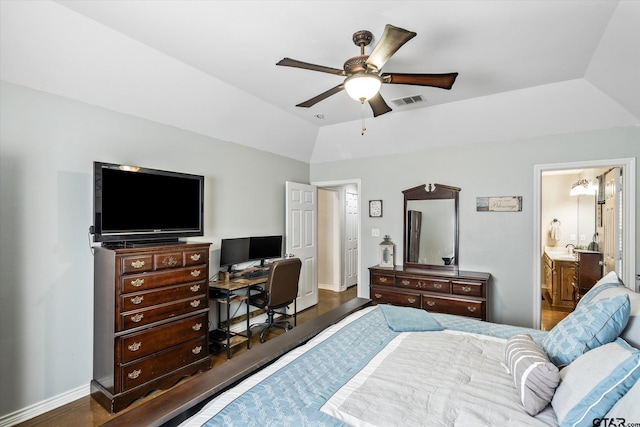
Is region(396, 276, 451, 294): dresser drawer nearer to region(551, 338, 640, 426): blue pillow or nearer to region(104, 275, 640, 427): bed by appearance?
region(104, 275, 640, 427): bed

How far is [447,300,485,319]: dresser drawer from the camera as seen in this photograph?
3.46 m

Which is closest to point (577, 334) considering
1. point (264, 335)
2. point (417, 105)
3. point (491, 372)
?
point (491, 372)

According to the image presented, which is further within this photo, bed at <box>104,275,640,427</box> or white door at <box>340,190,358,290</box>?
white door at <box>340,190,358,290</box>

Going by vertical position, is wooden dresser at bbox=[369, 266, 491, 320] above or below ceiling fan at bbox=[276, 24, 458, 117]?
below

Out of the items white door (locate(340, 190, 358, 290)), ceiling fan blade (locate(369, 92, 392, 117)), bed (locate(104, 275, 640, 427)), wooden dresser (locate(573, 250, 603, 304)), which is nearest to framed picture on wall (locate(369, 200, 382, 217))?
white door (locate(340, 190, 358, 290))

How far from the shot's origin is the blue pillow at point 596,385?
1003 millimetres

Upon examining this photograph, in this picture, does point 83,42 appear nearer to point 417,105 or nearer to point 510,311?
point 417,105

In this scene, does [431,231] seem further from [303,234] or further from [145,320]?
[145,320]

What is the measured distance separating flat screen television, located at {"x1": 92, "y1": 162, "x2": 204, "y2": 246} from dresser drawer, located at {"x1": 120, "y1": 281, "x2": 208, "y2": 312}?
482 millimetres

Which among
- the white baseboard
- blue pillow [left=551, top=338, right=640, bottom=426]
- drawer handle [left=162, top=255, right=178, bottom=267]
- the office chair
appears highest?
drawer handle [left=162, top=255, right=178, bottom=267]

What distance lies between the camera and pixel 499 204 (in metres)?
3.74

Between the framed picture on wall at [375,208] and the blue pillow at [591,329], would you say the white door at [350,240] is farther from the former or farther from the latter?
the blue pillow at [591,329]

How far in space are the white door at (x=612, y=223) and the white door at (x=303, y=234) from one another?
3.68 meters

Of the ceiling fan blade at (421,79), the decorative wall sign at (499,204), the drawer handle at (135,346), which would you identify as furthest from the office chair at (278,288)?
the decorative wall sign at (499,204)
